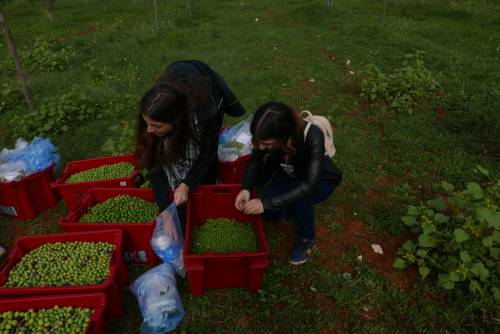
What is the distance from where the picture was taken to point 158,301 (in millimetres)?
2607

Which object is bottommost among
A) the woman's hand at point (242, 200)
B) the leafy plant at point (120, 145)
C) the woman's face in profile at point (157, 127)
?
the leafy plant at point (120, 145)

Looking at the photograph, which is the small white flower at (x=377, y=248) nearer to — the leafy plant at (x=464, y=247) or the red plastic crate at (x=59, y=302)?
the leafy plant at (x=464, y=247)

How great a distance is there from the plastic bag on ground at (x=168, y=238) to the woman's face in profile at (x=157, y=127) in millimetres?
631

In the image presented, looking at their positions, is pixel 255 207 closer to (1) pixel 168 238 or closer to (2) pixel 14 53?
(1) pixel 168 238

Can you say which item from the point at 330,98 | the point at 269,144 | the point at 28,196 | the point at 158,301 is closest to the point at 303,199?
the point at 269,144

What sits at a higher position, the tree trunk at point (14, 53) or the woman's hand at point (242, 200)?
the tree trunk at point (14, 53)

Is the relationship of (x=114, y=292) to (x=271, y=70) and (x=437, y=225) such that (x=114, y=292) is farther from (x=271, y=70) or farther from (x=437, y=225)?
(x=271, y=70)

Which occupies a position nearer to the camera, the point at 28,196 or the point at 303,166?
the point at 303,166

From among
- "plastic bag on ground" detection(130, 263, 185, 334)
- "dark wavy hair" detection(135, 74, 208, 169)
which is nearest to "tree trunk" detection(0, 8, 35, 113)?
"dark wavy hair" detection(135, 74, 208, 169)

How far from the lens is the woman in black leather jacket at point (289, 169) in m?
2.40

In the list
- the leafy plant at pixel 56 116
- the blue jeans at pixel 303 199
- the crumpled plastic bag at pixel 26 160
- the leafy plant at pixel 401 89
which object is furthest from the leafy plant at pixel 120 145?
the leafy plant at pixel 401 89

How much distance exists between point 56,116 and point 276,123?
411cm

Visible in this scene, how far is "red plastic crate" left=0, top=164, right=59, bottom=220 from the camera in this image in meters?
3.51

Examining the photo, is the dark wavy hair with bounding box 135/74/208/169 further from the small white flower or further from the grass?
the small white flower
